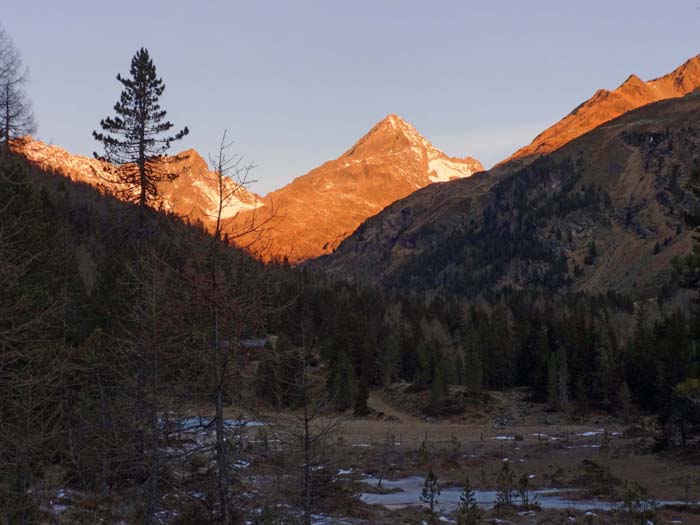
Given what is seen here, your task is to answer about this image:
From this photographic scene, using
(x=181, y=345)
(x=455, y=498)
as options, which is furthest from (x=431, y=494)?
(x=181, y=345)

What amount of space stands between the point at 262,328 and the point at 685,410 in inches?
1754

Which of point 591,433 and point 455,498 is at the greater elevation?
point 455,498

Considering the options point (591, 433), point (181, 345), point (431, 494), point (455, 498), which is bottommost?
point (591, 433)

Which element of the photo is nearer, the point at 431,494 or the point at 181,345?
the point at 181,345

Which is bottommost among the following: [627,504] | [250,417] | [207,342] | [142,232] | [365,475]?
[365,475]

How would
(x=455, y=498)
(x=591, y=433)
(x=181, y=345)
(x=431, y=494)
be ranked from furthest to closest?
(x=591, y=433) → (x=455, y=498) → (x=431, y=494) → (x=181, y=345)

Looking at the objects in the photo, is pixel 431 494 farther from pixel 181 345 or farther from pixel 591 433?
pixel 591 433

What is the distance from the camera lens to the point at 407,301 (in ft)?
501

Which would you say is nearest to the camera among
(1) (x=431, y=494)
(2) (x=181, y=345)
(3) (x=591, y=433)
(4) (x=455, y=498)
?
(2) (x=181, y=345)

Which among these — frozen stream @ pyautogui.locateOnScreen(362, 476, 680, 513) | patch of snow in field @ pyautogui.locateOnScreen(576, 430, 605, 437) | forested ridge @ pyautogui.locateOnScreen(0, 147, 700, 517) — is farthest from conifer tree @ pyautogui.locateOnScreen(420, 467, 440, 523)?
patch of snow in field @ pyautogui.locateOnScreen(576, 430, 605, 437)

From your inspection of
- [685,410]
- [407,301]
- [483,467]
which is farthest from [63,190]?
[685,410]

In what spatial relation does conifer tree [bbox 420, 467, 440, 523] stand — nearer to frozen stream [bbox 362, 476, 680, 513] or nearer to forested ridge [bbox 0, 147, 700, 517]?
frozen stream [bbox 362, 476, 680, 513]

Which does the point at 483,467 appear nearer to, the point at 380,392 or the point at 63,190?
the point at 380,392

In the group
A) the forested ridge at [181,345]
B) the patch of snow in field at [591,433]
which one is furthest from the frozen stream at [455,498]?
the patch of snow in field at [591,433]
